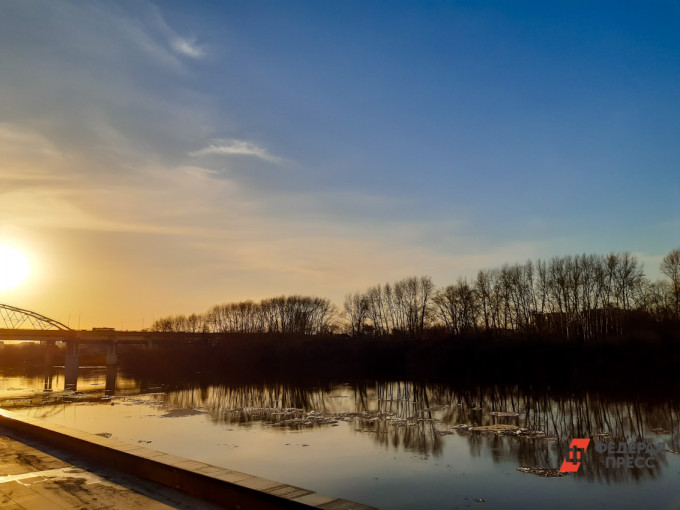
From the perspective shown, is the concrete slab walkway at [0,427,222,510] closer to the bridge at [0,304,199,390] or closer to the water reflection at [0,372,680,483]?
the water reflection at [0,372,680,483]

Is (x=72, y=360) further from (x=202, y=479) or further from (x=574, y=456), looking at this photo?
(x=202, y=479)

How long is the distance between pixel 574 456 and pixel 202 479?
44.3 ft

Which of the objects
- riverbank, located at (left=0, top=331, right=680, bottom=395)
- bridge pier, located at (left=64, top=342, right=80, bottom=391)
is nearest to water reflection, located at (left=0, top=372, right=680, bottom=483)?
riverbank, located at (left=0, top=331, right=680, bottom=395)

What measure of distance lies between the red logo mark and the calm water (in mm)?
234

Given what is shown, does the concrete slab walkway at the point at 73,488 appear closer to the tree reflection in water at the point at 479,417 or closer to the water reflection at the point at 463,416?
the water reflection at the point at 463,416

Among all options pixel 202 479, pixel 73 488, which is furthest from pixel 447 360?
pixel 202 479

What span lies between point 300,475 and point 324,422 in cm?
1123

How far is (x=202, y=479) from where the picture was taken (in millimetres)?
9266

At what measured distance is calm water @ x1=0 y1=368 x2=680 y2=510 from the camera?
13.8 meters

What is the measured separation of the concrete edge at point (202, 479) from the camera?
8.02 m

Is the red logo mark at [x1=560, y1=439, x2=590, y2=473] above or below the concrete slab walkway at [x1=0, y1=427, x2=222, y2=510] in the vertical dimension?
below

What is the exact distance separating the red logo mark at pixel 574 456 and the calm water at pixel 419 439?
23 centimetres

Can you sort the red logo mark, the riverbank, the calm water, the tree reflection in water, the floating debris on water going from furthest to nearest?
the riverbank < the tree reflection in water < the red logo mark < the floating debris on water < the calm water

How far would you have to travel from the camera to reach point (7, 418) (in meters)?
18.5
